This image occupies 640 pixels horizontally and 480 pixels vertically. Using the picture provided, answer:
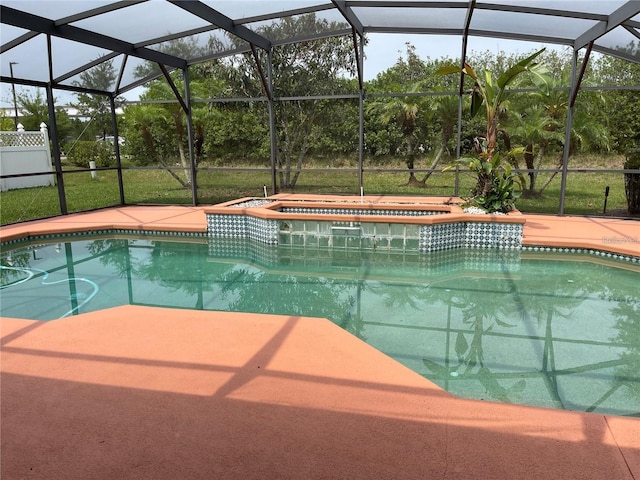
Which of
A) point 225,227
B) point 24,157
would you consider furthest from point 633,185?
point 24,157

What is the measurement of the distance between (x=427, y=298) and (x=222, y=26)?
5703 millimetres

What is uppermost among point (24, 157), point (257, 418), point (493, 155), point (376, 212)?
point (24, 157)

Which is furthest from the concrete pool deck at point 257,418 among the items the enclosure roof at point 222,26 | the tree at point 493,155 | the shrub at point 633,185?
the shrub at point 633,185

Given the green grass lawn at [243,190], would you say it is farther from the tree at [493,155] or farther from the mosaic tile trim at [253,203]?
the tree at [493,155]

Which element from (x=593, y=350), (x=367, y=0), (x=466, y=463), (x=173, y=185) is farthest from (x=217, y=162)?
(x=466, y=463)

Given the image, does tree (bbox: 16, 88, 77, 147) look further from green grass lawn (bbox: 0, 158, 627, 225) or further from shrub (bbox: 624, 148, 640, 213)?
shrub (bbox: 624, 148, 640, 213)

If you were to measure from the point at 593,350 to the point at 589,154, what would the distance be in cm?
1118

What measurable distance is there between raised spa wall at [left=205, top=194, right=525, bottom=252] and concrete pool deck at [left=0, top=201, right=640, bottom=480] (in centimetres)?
377

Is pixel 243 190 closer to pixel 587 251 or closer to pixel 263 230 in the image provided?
pixel 263 230

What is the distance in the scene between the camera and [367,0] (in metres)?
7.20

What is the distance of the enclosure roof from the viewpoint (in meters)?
6.59

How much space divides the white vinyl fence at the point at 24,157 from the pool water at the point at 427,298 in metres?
8.58

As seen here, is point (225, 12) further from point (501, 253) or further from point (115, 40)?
point (501, 253)

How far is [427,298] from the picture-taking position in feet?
16.3
